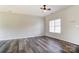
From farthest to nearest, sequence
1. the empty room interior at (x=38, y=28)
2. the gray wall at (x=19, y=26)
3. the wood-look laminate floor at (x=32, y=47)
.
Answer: the gray wall at (x=19, y=26), the empty room interior at (x=38, y=28), the wood-look laminate floor at (x=32, y=47)

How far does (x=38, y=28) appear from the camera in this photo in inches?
399

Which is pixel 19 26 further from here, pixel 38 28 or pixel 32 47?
pixel 32 47

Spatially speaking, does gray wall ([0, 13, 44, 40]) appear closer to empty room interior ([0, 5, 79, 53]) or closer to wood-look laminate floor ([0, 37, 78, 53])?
empty room interior ([0, 5, 79, 53])

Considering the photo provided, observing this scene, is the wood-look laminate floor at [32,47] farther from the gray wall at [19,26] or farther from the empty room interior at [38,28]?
the gray wall at [19,26]

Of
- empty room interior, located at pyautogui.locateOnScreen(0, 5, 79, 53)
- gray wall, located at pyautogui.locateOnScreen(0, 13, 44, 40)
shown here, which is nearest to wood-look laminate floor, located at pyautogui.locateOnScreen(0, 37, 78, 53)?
empty room interior, located at pyautogui.locateOnScreen(0, 5, 79, 53)

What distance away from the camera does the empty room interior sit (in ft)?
16.5

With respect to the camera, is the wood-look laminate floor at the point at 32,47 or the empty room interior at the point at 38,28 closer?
the wood-look laminate floor at the point at 32,47

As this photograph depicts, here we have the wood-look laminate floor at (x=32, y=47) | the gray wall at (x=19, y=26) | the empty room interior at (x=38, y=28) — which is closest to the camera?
the wood-look laminate floor at (x=32, y=47)

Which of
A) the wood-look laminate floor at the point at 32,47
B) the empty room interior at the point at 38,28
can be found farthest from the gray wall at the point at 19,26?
the wood-look laminate floor at the point at 32,47

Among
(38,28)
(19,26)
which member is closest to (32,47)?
(19,26)

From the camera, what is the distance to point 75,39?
18.2 feet

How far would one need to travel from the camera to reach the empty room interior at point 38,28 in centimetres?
502
